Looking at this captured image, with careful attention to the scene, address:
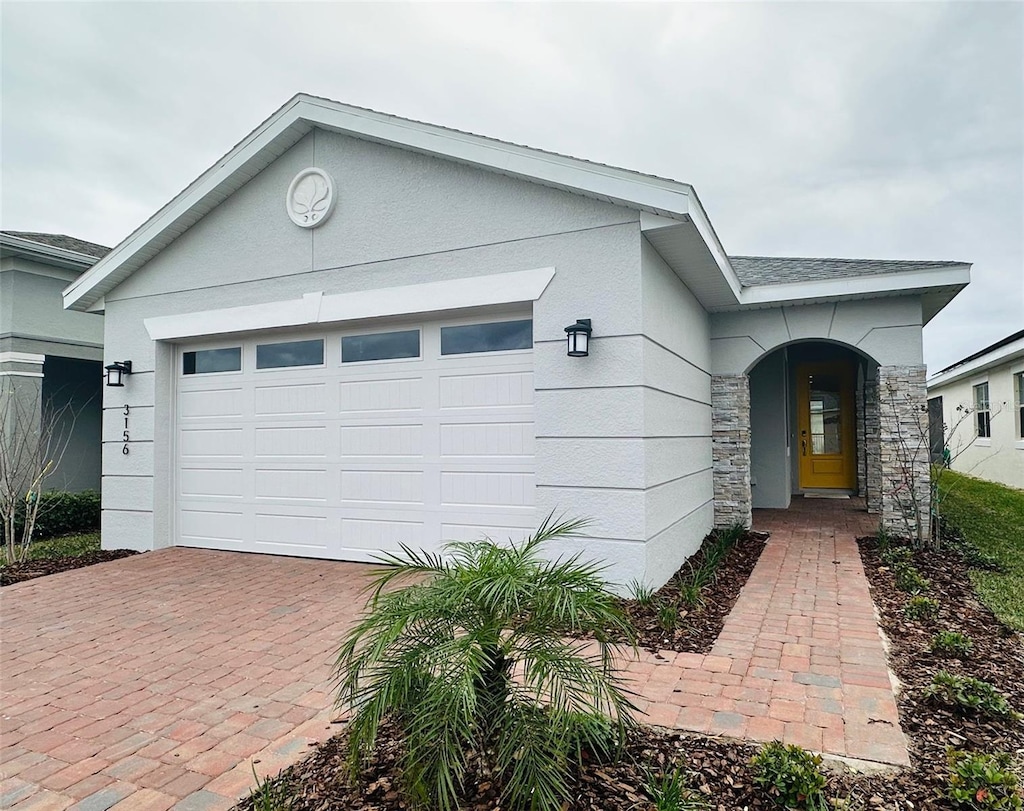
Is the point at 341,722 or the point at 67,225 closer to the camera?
the point at 341,722

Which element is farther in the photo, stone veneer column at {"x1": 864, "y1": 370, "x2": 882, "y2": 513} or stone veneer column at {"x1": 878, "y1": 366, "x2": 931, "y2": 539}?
stone veneer column at {"x1": 864, "y1": 370, "x2": 882, "y2": 513}

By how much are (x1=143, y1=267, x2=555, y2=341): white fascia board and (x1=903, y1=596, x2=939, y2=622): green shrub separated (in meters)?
3.92

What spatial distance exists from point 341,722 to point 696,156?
52.1 ft

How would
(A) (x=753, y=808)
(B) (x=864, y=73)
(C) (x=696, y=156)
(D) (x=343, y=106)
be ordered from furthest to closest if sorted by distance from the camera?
(C) (x=696, y=156) < (B) (x=864, y=73) < (D) (x=343, y=106) < (A) (x=753, y=808)

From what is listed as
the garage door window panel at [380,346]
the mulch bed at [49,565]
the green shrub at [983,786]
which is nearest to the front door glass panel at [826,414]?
the garage door window panel at [380,346]

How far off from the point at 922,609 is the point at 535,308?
154 inches

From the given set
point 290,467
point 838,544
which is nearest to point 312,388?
point 290,467

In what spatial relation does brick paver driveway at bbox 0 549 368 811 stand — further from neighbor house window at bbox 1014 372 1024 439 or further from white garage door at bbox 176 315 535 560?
neighbor house window at bbox 1014 372 1024 439

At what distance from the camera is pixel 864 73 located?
9.19 metres

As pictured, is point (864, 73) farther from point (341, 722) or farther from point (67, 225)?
point (67, 225)

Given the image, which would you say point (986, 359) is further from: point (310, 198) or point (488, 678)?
point (488, 678)

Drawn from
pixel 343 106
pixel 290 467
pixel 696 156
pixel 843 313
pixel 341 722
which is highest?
pixel 696 156

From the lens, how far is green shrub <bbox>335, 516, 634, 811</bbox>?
7.07 feet

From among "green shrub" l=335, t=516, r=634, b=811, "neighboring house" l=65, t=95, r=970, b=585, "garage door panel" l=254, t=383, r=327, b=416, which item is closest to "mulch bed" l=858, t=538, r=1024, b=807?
"green shrub" l=335, t=516, r=634, b=811
